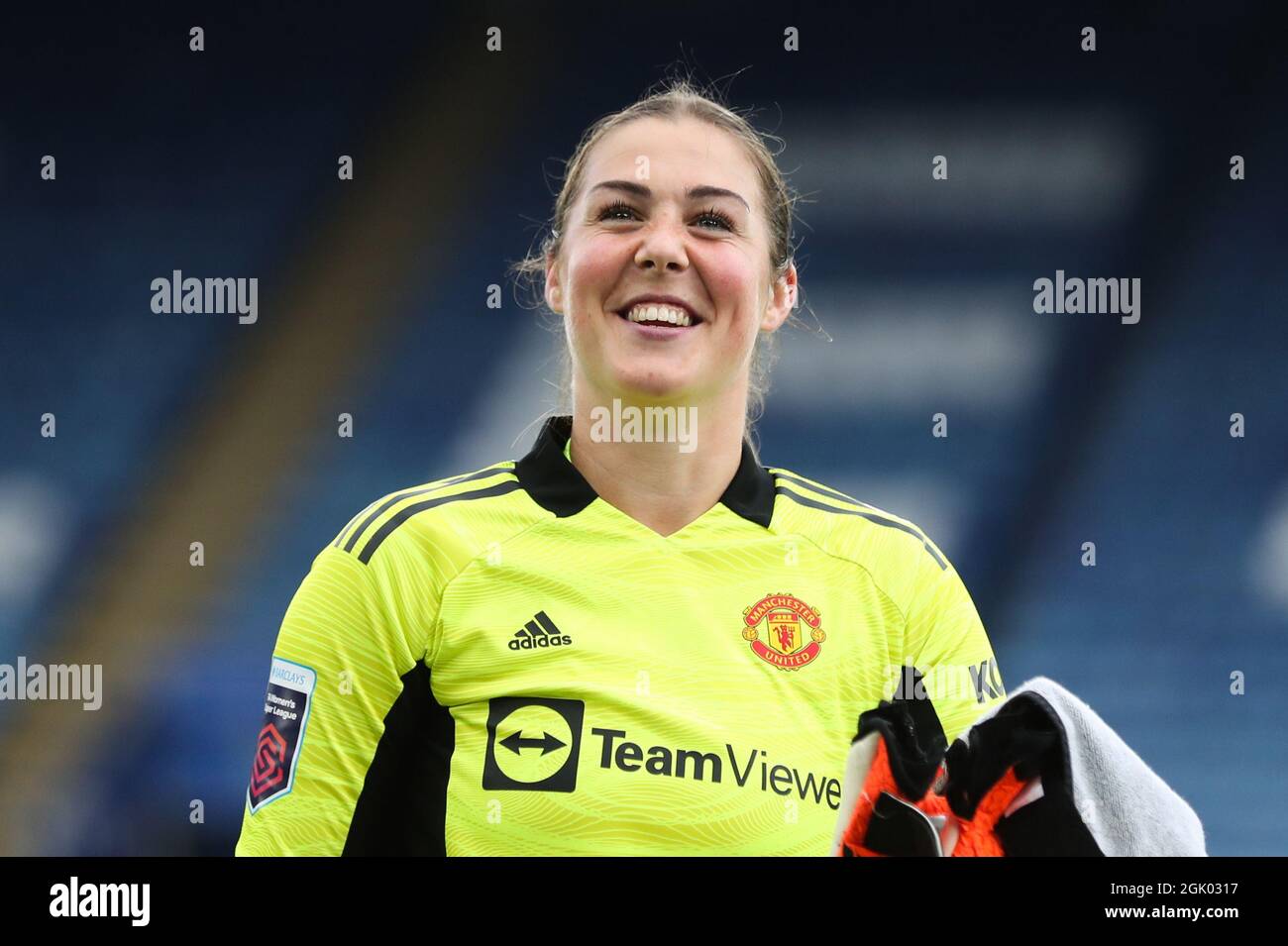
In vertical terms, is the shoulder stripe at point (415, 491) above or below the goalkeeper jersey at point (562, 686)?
above

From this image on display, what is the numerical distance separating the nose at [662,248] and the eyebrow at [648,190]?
2.2 inches

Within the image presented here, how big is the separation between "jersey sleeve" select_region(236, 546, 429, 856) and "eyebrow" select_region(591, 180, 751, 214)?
28.4 inches

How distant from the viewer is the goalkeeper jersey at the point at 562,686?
173cm

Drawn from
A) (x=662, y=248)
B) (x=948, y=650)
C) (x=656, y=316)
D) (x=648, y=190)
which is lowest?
(x=948, y=650)

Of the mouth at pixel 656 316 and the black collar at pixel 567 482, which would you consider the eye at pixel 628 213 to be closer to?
the mouth at pixel 656 316

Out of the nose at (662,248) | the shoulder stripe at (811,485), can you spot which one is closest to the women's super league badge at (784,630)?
the shoulder stripe at (811,485)

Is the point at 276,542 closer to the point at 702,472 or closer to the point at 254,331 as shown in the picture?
the point at 254,331

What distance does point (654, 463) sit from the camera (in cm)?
196

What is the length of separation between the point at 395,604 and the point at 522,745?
288 mm

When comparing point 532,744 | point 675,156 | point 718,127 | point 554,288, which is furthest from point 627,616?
point 718,127

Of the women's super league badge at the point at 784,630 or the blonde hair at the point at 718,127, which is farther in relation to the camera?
the blonde hair at the point at 718,127

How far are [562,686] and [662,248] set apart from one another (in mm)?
694

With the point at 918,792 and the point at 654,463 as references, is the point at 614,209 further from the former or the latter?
the point at 918,792
